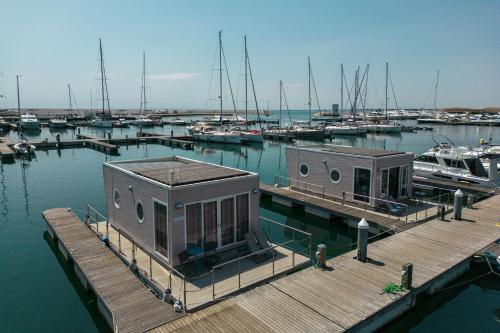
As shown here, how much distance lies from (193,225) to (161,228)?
128 cm

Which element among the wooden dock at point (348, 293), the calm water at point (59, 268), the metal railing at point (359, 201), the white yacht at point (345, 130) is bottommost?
the calm water at point (59, 268)

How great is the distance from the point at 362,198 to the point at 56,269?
17.0m

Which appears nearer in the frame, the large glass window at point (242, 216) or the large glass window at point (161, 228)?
the large glass window at point (161, 228)

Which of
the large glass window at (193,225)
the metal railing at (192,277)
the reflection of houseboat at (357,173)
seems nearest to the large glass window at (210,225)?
the large glass window at (193,225)

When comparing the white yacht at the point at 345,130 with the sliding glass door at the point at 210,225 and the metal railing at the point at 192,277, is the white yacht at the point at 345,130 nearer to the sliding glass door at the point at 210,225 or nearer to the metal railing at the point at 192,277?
the metal railing at the point at 192,277

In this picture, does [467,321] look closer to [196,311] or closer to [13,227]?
[196,311]

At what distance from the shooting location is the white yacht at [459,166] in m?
28.2

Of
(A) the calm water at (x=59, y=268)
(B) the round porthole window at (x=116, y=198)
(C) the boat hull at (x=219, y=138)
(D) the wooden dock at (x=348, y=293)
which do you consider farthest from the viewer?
(C) the boat hull at (x=219, y=138)

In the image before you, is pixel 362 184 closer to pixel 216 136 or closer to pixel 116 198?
pixel 116 198

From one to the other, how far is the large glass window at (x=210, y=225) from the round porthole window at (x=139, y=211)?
301 centimetres

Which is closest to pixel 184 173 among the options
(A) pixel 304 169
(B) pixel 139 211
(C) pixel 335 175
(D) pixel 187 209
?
(B) pixel 139 211

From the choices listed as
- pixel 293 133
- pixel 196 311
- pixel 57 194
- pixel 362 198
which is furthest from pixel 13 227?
pixel 293 133

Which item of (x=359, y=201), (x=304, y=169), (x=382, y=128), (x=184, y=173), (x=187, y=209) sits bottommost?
(x=359, y=201)

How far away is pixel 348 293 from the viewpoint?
12070 mm
